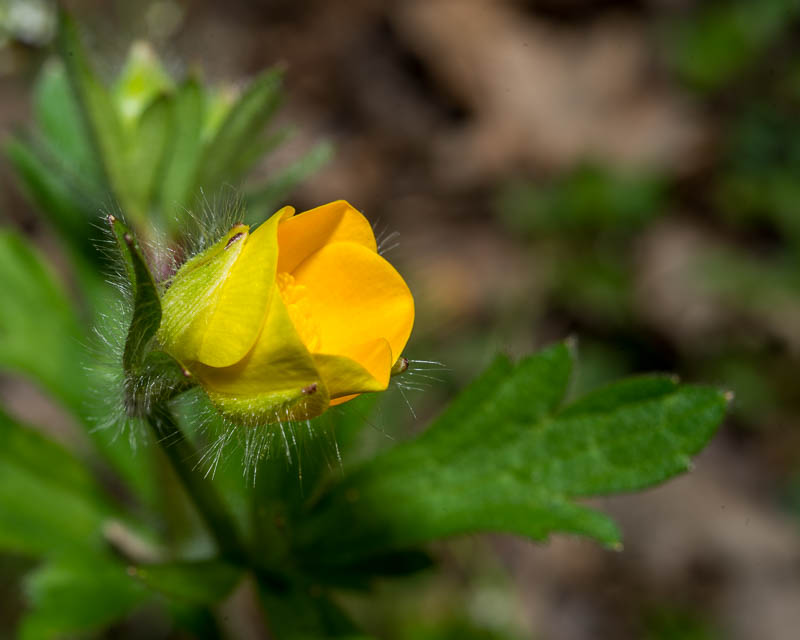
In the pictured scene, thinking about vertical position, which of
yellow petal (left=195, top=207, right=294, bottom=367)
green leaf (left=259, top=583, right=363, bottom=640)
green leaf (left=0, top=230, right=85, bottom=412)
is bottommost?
green leaf (left=259, top=583, right=363, bottom=640)

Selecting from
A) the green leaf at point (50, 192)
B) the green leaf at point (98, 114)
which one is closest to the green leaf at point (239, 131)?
the green leaf at point (98, 114)

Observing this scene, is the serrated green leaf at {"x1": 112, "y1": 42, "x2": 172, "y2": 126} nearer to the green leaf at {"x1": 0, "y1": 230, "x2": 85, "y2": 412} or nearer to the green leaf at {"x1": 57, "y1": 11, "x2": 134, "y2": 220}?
the green leaf at {"x1": 57, "y1": 11, "x2": 134, "y2": 220}

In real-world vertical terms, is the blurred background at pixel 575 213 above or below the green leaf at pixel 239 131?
below

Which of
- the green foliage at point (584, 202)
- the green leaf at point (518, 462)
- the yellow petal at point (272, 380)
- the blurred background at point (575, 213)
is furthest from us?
the green foliage at point (584, 202)

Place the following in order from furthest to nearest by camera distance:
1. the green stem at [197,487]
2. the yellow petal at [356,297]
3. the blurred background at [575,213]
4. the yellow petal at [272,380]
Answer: the blurred background at [575,213]
the green stem at [197,487]
the yellow petal at [356,297]
the yellow petal at [272,380]

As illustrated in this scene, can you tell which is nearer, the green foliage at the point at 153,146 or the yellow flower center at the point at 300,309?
the yellow flower center at the point at 300,309

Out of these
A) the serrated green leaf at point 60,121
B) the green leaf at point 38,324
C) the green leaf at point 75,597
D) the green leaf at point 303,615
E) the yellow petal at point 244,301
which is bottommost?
the green leaf at point 303,615

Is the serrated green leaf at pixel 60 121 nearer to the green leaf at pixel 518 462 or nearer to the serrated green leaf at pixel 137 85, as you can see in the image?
the serrated green leaf at pixel 137 85

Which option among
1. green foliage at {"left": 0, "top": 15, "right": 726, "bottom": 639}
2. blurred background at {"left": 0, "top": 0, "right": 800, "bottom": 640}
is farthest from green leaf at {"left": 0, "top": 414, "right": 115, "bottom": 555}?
blurred background at {"left": 0, "top": 0, "right": 800, "bottom": 640}
